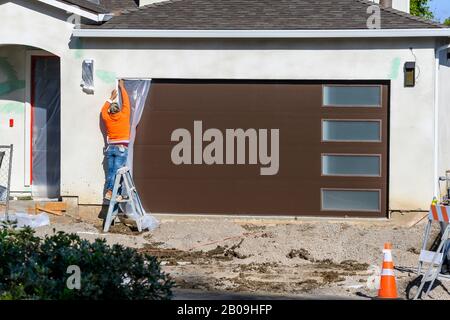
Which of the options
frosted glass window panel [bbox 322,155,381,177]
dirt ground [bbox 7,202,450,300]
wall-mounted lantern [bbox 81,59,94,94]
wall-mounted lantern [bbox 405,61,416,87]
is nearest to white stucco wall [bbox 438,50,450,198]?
wall-mounted lantern [bbox 405,61,416,87]

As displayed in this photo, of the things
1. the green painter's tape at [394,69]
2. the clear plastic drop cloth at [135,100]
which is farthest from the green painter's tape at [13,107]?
the green painter's tape at [394,69]

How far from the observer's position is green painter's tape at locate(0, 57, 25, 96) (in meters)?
16.9

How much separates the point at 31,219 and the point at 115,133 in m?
2.05

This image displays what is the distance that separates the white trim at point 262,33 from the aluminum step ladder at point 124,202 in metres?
2.39

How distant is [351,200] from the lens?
50.4 feet

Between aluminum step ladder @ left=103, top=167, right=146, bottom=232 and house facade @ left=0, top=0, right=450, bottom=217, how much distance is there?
2.08 ft

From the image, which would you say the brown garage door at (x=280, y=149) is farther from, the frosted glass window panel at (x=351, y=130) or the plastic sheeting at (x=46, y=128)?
the plastic sheeting at (x=46, y=128)

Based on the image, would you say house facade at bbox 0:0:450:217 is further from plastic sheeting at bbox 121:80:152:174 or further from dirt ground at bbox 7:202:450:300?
dirt ground at bbox 7:202:450:300

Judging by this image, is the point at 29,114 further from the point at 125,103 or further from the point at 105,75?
the point at 125,103

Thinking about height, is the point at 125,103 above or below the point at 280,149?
above

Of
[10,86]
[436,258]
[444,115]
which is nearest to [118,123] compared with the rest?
[10,86]

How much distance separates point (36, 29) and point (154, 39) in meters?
2.13

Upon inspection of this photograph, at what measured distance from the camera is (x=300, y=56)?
15336 millimetres
